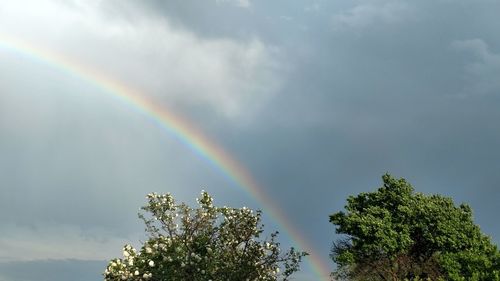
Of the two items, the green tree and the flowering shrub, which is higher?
the green tree

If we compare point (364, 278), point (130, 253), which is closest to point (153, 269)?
point (130, 253)

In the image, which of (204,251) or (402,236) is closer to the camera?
(204,251)

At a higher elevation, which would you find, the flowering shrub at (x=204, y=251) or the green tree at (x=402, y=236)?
the green tree at (x=402, y=236)

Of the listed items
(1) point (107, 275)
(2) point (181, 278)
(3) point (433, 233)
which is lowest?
(2) point (181, 278)

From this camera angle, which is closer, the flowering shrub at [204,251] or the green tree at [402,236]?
the flowering shrub at [204,251]

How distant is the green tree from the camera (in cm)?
5719

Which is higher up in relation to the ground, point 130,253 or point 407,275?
point 407,275

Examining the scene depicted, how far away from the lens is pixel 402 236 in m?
57.8

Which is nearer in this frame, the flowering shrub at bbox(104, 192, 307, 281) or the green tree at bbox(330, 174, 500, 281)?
the flowering shrub at bbox(104, 192, 307, 281)

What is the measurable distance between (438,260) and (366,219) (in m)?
8.14

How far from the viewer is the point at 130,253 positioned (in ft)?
122

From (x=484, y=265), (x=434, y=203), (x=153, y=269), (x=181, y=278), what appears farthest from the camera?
(x=434, y=203)

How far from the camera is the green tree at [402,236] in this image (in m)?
57.2

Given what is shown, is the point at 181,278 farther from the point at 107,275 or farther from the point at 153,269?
the point at 107,275
